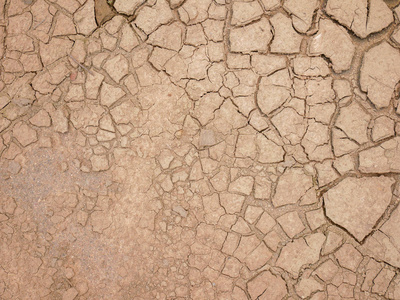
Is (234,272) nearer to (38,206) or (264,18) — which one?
(38,206)

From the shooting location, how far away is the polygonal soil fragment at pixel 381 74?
2480 mm

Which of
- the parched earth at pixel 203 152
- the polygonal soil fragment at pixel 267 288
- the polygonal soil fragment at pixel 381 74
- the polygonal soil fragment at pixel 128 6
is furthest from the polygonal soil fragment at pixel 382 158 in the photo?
the polygonal soil fragment at pixel 128 6

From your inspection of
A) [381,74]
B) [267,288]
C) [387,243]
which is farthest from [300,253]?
[381,74]

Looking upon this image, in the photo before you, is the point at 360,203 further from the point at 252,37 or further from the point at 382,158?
the point at 252,37

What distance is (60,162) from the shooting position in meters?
2.60

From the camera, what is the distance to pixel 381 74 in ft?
8.16

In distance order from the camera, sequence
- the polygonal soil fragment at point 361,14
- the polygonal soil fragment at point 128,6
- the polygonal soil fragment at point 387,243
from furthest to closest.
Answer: the polygonal soil fragment at point 128,6
the polygonal soil fragment at point 361,14
the polygonal soil fragment at point 387,243

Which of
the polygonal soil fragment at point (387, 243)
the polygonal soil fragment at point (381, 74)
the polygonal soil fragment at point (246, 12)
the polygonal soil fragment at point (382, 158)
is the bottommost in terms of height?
the polygonal soil fragment at point (387, 243)

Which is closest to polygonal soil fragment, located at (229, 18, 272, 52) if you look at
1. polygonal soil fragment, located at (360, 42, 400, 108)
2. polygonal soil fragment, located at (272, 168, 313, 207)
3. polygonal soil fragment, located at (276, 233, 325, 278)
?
polygonal soil fragment, located at (360, 42, 400, 108)

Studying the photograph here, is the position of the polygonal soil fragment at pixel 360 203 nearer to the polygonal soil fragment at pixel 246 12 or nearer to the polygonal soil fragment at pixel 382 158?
the polygonal soil fragment at pixel 382 158

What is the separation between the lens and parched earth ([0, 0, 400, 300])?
2449 mm

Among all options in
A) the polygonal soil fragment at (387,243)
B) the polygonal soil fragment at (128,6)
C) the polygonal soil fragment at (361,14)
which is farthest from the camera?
the polygonal soil fragment at (128,6)

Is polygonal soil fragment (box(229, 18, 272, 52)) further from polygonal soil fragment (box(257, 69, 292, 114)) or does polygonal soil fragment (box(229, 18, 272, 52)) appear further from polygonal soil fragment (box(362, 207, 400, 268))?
polygonal soil fragment (box(362, 207, 400, 268))

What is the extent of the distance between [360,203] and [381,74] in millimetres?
888
